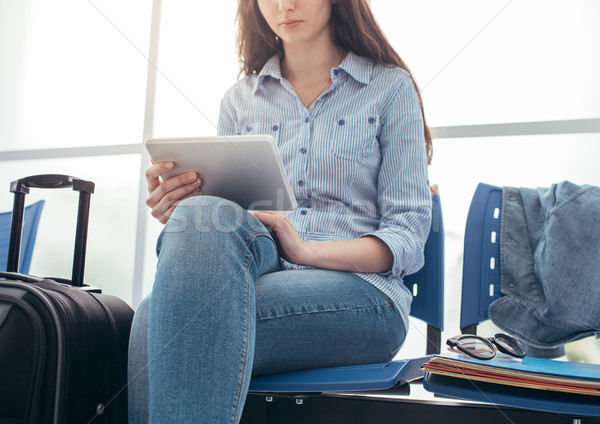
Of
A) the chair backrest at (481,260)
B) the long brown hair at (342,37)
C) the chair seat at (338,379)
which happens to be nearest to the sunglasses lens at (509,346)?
the chair seat at (338,379)

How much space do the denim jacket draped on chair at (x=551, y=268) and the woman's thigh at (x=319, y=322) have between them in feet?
1.07

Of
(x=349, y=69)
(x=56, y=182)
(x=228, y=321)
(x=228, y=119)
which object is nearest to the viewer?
(x=228, y=321)

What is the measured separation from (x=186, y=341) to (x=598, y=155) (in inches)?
76.5

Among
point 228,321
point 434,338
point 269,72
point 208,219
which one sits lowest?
point 434,338

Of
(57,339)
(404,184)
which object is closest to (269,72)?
(404,184)

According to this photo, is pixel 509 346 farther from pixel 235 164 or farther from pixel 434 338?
pixel 235 164

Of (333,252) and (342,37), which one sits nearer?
(333,252)

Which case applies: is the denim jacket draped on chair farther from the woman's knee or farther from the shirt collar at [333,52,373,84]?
the woman's knee

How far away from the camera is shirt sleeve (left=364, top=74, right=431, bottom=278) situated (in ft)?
2.67

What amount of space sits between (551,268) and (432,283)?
0.72 feet

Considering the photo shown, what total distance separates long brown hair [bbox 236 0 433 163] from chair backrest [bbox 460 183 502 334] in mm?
175

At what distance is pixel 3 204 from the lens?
3.02 meters

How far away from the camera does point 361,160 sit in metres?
0.91

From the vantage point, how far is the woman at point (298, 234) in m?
0.50
